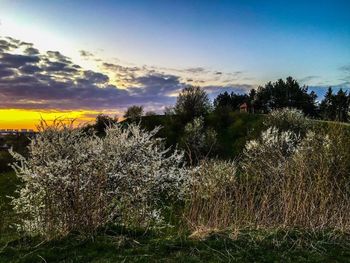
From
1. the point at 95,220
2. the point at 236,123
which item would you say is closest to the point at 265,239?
the point at 95,220

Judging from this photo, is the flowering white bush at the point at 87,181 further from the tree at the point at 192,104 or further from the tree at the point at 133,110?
the tree at the point at 133,110

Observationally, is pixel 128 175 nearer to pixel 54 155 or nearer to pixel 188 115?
pixel 54 155

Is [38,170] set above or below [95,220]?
above

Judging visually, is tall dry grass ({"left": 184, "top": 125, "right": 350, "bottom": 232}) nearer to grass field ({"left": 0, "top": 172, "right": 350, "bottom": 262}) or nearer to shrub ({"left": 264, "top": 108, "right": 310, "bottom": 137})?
grass field ({"left": 0, "top": 172, "right": 350, "bottom": 262})

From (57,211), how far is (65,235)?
0.93 metres

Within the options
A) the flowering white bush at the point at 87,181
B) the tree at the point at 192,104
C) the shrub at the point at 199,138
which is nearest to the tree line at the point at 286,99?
the tree at the point at 192,104

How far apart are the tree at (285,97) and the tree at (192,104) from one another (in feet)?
91.7

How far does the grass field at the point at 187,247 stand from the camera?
740 centimetres

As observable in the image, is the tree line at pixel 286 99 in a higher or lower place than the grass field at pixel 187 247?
higher

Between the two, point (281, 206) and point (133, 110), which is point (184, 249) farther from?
point (133, 110)

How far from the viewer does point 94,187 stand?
10086mm

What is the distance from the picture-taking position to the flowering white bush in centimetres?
934

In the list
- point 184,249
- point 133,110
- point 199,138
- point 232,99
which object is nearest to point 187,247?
point 184,249

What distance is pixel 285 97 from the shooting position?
320 feet
